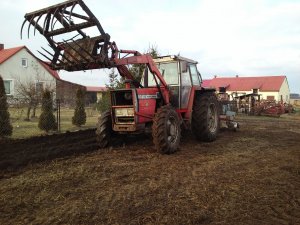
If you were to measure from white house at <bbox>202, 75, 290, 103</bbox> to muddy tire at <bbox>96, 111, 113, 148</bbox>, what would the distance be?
4413cm

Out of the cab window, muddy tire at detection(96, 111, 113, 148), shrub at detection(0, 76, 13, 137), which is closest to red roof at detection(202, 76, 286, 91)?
the cab window

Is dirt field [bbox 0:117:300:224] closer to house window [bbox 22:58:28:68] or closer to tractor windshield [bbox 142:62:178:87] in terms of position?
tractor windshield [bbox 142:62:178:87]

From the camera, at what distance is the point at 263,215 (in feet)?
14.1

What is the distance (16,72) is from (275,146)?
2888 cm

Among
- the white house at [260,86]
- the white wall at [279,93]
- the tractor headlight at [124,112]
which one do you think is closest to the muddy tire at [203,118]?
the tractor headlight at [124,112]

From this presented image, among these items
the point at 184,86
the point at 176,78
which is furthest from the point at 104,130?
the point at 184,86

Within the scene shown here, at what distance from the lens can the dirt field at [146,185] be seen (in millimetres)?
4262

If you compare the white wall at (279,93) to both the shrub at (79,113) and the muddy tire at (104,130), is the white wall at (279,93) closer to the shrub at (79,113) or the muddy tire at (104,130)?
the shrub at (79,113)

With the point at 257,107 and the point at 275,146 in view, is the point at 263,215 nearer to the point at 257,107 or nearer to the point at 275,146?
the point at 275,146

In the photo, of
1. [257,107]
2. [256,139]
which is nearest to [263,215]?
[256,139]

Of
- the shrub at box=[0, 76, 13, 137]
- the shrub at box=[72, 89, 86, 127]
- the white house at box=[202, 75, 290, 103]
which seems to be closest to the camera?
the shrub at box=[0, 76, 13, 137]

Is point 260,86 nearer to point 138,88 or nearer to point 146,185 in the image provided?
point 138,88

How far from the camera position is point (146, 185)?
556 centimetres

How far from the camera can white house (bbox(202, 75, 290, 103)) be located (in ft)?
173
